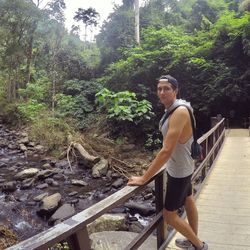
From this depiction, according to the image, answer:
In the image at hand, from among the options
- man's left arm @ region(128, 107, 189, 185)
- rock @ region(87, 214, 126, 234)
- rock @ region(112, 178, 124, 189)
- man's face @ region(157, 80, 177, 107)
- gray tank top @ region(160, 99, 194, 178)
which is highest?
man's face @ region(157, 80, 177, 107)

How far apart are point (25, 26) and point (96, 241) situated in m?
18.5

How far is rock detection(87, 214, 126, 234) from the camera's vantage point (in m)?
6.50

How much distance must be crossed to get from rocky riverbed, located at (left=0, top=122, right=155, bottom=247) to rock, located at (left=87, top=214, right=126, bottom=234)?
32cm

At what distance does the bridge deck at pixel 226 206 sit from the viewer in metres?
3.82

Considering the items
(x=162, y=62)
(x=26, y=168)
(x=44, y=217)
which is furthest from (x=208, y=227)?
(x=162, y=62)

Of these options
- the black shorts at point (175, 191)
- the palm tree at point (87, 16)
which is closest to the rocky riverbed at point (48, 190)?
the black shorts at point (175, 191)

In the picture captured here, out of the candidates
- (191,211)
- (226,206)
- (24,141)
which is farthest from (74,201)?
(24,141)

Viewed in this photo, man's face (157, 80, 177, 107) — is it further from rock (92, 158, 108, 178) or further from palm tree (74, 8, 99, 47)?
palm tree (74, 8, 99, 47)

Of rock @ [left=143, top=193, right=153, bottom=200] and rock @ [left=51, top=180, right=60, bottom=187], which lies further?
rock @ [left=51, top=180, right=60, bottom=187]

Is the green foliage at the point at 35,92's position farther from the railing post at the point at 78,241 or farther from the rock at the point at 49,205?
the railing post at the point at 78,241

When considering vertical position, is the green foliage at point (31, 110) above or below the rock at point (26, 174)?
A: above

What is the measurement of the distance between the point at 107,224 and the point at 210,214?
2654 mm

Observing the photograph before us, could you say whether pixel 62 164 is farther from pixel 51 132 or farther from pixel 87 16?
pixel 87 16

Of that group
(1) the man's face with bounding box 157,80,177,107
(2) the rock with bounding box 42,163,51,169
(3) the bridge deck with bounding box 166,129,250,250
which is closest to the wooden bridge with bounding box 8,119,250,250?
(3) the bridge deck with bounding box 166,129,250,250
